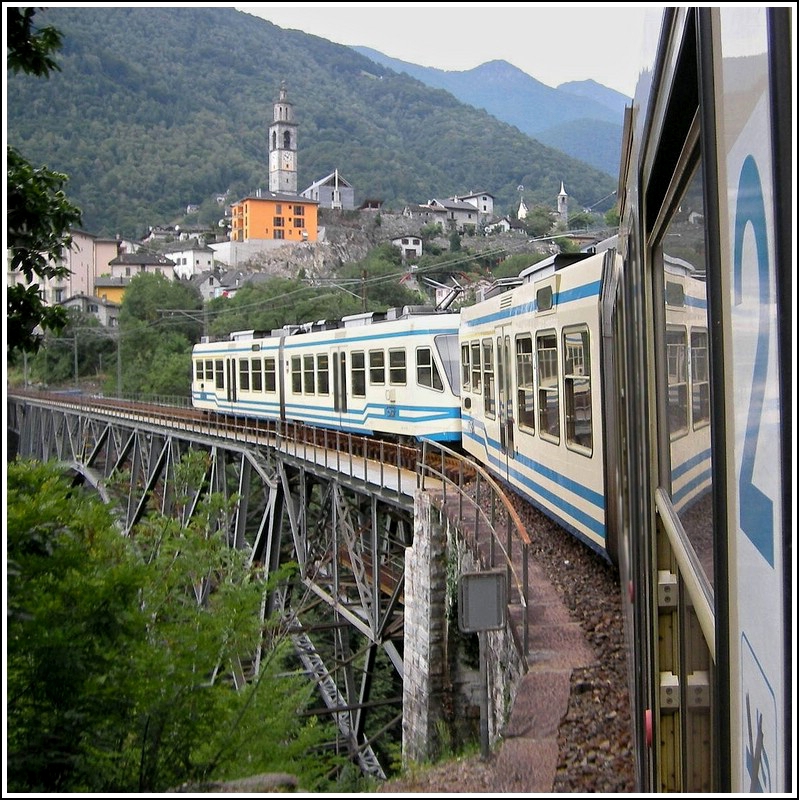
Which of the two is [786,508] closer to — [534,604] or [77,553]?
[77,553]

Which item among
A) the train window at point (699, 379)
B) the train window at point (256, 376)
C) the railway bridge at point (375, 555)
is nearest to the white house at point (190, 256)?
the railway bridge at point (375, 555)

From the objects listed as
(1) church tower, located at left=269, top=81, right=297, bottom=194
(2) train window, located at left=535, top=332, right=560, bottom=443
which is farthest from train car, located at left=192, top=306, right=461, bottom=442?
(1) church tower, located at left=269, top=81, right=297, bottom=194

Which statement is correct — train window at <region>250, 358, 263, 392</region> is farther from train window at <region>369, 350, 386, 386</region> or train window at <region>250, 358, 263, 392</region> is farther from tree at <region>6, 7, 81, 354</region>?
tree at <region>6, 7, 81, 354</region>

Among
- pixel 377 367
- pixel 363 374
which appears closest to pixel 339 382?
pixel 363 374

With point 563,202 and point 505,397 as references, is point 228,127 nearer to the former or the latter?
point 563,202

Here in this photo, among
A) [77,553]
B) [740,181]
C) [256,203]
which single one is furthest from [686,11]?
[256,203]

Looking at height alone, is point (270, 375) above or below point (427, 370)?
above
